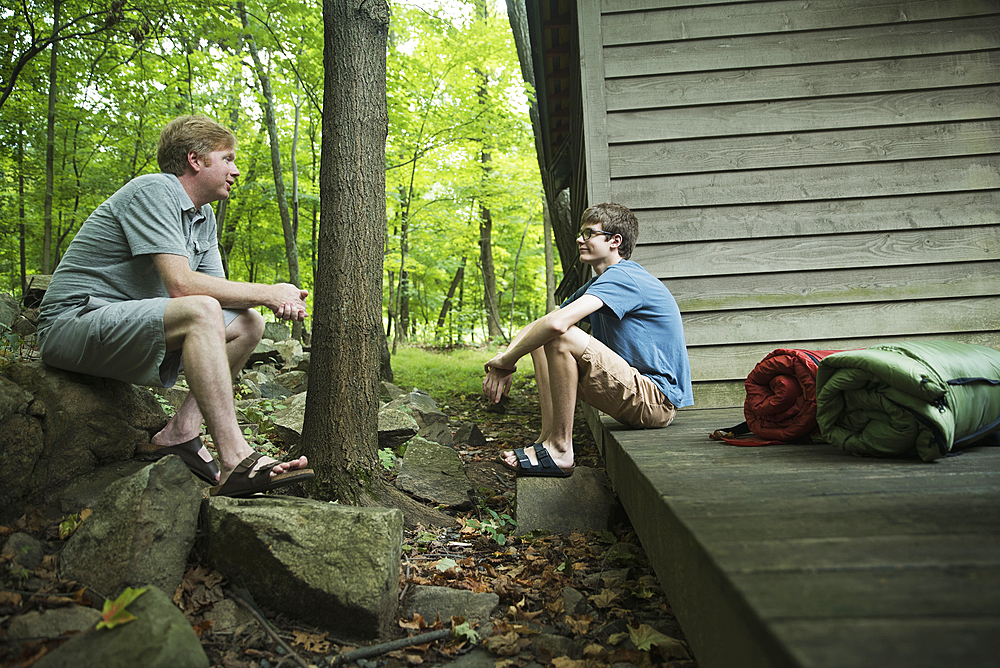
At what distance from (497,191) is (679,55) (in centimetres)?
888

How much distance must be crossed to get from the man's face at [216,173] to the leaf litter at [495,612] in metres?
1.54

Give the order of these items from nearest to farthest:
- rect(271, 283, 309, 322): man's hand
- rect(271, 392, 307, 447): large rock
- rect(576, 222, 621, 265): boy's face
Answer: rect(271, 283, 309, 322): man's hand < rect(576, 222, 621, 265): boy's face < rect(271, 392, 307, 447): large rock

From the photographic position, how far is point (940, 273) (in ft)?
13.4

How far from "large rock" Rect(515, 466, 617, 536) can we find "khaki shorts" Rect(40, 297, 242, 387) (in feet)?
6.31

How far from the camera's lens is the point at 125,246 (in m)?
2.67

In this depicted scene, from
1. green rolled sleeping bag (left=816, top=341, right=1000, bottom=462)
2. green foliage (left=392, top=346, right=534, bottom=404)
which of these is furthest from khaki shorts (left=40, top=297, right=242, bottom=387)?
green foliage (left=392, top=346, right=534, bottom=404)

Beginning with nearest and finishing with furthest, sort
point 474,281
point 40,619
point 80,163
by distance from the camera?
point 40,619, point 80,163, point 474,281

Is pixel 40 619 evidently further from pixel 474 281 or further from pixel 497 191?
pixel 474 281

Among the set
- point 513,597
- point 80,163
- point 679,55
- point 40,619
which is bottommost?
point 513,597

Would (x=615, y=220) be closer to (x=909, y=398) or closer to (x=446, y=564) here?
(x=909, y=398)

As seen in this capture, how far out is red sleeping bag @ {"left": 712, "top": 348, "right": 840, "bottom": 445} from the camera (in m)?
2.51

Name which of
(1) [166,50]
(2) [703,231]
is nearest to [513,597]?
(2) [703,231]

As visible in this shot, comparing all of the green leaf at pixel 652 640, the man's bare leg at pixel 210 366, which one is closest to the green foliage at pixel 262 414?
the man's bare leg at pixel 210 366

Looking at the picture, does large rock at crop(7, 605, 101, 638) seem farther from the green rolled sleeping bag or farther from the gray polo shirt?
the green rolled sleeping bag
